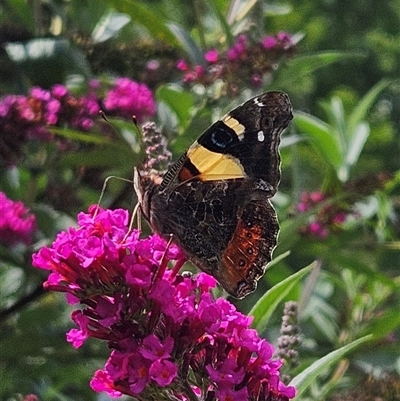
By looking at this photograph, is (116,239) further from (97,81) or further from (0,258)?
(97,81)

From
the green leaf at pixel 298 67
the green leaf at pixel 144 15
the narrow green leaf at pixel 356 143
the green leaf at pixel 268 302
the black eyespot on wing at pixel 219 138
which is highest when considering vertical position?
the black eyespot on wing at pixel 219 138

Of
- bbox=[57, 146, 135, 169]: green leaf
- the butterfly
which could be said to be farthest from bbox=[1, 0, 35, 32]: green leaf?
the butterfly

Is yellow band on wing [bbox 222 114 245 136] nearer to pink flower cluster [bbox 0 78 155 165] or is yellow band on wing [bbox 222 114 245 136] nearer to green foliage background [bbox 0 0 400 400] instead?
green foliage background [bbox 0 0 400 400]

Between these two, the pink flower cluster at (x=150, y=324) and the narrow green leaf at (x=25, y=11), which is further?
the narrow green leaf at (x=25, y=11)

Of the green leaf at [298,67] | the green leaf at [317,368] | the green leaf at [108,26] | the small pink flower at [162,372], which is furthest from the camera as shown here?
the green leaf at [108,26]

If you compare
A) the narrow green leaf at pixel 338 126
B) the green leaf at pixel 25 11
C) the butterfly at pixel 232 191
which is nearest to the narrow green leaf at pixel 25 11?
the green leaf at pixel 25 11

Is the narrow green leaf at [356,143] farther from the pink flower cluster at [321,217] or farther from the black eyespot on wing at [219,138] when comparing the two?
the black eyespot on wing at [219,138]
